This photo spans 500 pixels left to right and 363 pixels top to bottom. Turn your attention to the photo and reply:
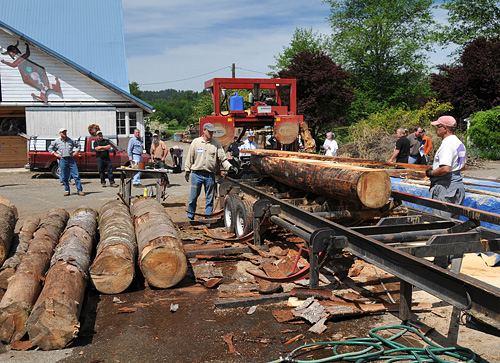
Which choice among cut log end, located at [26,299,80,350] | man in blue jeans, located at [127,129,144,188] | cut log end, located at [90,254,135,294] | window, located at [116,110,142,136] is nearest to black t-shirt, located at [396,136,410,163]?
man in blue jeans, located at [127,129,144,188]

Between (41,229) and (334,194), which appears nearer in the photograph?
(334,194)

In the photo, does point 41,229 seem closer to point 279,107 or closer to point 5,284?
point 5,284

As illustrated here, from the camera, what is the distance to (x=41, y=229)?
6.31 metres

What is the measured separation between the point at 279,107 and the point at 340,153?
1114 centimetres

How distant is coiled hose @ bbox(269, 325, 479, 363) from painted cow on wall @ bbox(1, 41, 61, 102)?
19799mm

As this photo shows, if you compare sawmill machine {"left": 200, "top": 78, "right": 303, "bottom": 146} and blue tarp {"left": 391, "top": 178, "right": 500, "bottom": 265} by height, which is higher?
sawmill machine {"left": 200, "top": 78, "right": 303, "bottom": 146}

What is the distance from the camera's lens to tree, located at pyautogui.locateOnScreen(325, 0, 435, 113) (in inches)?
1558

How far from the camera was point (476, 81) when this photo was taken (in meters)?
25.4

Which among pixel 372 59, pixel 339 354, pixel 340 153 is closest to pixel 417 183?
pixel 339 354

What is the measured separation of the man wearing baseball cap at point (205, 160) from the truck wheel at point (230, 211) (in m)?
0.65

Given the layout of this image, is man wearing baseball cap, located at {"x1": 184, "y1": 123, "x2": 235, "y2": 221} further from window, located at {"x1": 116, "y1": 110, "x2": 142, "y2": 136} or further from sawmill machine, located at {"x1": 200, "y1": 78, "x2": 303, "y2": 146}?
window, located at {"x1": 116, "y1": 110, "x2": 142, "y2": 136}

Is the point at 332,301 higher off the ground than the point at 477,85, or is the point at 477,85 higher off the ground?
the point at 477,85

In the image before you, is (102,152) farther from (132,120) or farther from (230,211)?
(132,120)

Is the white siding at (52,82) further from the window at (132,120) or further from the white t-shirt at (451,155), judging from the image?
the white t-shirt at (451,155)
